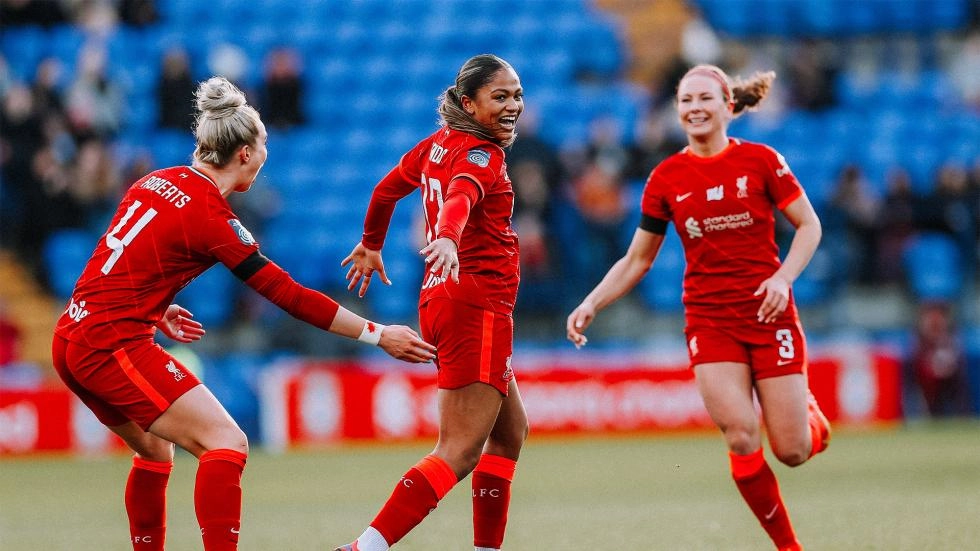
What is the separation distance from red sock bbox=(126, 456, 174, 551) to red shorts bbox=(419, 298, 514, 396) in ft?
4.22

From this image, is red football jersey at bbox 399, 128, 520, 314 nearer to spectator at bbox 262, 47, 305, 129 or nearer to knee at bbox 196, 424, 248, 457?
knee at bbox 196, 424, 248, 457

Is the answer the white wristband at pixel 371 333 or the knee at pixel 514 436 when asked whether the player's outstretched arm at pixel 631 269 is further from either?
the white wristband at pixel 371 333

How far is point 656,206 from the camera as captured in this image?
710 centimetres

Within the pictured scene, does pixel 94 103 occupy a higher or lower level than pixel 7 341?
higher

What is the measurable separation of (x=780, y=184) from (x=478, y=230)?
1585mm

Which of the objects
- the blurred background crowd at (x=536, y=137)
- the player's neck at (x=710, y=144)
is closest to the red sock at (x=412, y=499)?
the player's neck at (x=710, y=144)

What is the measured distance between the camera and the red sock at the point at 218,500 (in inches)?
225

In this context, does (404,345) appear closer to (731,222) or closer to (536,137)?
(731,222)

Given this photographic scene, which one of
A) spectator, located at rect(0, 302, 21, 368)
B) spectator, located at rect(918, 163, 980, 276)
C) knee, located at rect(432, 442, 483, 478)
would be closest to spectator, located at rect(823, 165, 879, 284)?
spectator, located at rect(918, 163, 980, 276)

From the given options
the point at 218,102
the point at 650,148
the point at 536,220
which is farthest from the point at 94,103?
the point at 218,102

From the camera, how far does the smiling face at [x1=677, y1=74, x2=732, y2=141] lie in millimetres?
6875

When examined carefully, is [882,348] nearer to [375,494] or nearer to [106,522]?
[375,494]

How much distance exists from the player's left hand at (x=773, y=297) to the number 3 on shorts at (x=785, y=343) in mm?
253

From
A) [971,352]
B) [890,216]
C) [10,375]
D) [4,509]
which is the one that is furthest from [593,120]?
[4,509]
